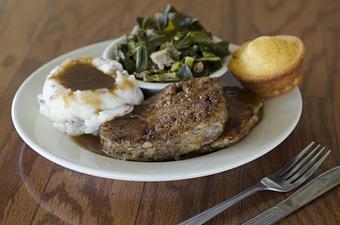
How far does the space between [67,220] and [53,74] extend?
0.68m

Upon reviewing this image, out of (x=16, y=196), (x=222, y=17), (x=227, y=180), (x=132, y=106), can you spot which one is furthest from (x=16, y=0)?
(x=227, y=180)

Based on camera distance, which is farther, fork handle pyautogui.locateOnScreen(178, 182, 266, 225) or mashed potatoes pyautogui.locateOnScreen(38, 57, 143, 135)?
mashed potatoes pyautogui.locateOnScreen(38, 57, 143, 135)

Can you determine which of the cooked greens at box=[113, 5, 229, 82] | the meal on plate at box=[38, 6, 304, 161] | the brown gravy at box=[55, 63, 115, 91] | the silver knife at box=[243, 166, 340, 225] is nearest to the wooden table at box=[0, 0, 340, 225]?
the silver knife at box=[243, 166, 340, 225]

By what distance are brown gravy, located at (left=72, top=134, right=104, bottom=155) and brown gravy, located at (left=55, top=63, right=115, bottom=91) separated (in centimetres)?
18

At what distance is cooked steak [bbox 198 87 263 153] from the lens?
1883mm

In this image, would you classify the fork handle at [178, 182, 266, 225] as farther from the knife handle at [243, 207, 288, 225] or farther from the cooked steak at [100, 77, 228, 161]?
the cooked steak at [100, 77, 228, 161]

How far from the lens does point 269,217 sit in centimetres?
165

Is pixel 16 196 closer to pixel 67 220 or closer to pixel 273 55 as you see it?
pixel 67 220

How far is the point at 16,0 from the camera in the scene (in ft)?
10.4

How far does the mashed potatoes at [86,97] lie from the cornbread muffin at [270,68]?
484 millimetres


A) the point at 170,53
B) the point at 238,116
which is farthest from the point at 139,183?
Answer: the point at 170,53

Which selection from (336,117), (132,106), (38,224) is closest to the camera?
(38,224)

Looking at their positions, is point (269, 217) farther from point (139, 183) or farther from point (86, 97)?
point (86, 97)

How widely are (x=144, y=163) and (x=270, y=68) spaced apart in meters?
0.76
